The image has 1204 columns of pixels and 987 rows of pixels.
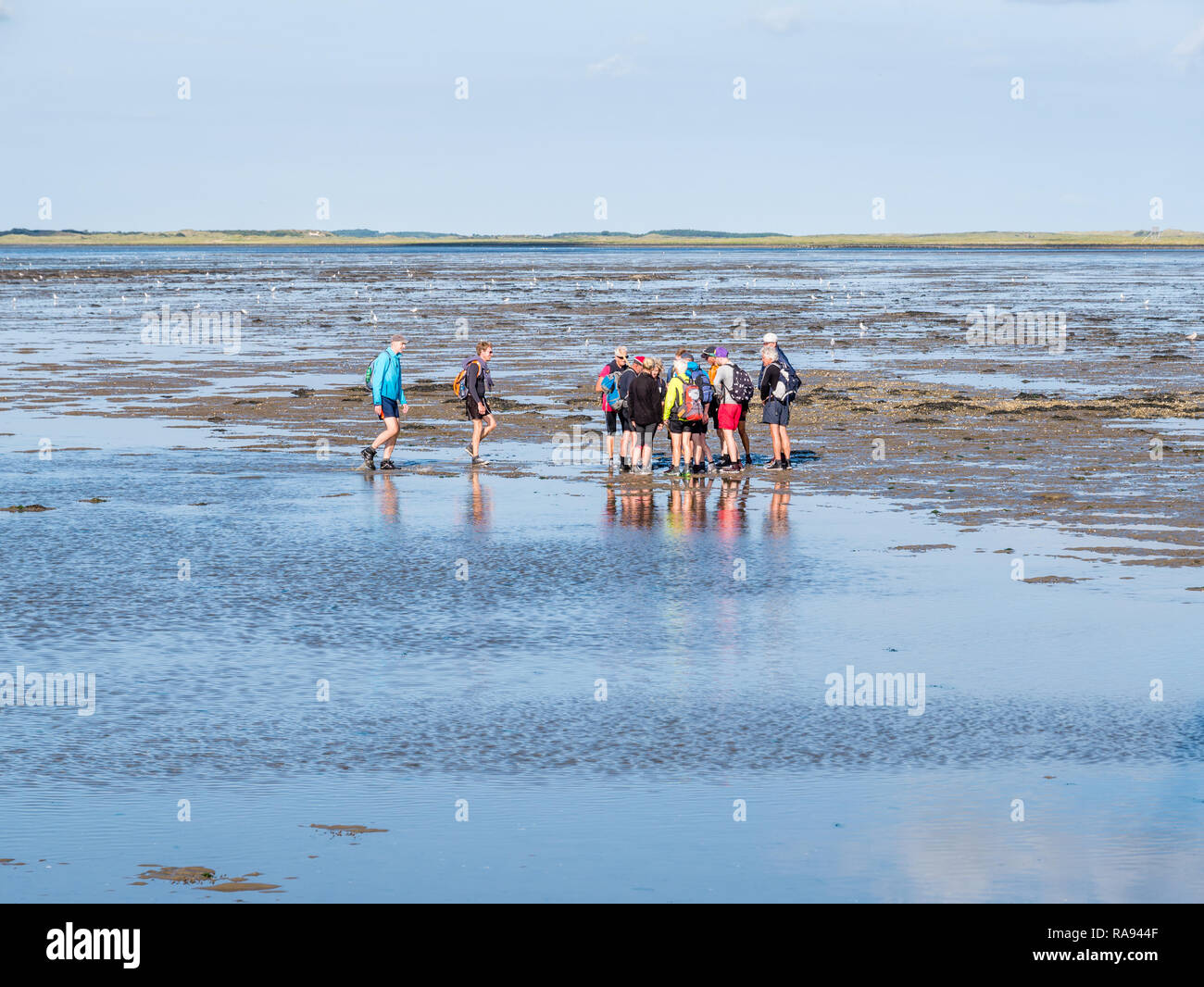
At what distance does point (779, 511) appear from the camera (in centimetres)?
2011

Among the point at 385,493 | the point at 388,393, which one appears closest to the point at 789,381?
the point at 388,393

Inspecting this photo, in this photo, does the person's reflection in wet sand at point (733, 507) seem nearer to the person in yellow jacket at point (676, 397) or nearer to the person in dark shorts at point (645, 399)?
the person in yellow jacket at point (676, 397)

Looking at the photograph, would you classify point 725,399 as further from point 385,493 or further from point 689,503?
point 385,493

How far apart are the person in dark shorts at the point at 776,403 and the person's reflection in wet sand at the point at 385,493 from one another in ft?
17.4

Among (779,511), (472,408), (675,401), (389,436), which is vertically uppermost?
(675,401)

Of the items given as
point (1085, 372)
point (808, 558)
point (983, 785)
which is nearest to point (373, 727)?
point (983, 785)

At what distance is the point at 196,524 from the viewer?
1895 centimetres

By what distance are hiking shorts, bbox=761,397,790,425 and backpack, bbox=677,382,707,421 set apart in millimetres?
1402

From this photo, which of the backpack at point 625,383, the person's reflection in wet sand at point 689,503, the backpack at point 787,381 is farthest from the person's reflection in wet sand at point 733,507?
the backpack at point 625,383

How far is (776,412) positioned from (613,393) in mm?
2321

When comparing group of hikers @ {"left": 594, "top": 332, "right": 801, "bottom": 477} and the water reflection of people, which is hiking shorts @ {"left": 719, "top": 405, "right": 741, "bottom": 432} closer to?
group of hikers @ {"left": 594, "top": 332, "right": 801, "bottom": 477}

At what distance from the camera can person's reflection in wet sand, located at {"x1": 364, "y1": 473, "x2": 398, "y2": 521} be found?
1995 cm

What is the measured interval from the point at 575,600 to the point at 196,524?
6.06 meters
